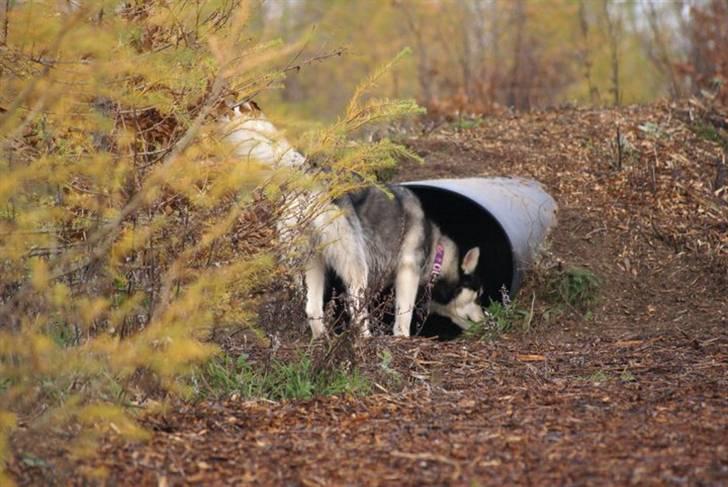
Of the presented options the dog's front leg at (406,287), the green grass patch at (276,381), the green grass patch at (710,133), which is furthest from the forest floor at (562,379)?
the dog's front leg at (406,287)

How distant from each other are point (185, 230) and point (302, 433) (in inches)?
43.6

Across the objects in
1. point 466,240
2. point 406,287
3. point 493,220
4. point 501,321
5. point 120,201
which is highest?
point 120,201

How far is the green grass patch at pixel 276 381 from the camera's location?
5.36 metres

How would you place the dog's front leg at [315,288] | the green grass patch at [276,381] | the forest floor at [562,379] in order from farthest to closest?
the dog's front leg at [315,288]
the green grass patch at [276,381]
the forest floor at [562,379]

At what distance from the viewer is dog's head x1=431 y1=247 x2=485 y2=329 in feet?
29.9

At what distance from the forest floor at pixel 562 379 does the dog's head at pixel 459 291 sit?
2.30ft

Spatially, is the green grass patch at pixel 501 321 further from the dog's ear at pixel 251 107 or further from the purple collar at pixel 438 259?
the dog's ear at pixel 251 107

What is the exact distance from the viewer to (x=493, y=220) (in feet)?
29.8

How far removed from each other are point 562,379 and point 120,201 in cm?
250

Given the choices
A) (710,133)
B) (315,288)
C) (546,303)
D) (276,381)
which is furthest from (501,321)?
(710,133)

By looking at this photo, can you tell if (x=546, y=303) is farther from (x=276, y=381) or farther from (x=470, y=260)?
(x=276, y=381)

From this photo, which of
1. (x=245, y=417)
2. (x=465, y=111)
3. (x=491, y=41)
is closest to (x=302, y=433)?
(x=245, y=417)

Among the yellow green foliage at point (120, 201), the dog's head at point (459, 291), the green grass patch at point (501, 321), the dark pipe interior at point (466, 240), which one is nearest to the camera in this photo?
the yellow green foliage at point (120, 201)

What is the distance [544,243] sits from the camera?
28.8 feet
